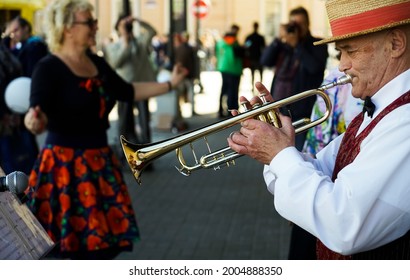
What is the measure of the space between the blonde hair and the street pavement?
1283 millimetres

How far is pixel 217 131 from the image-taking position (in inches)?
112

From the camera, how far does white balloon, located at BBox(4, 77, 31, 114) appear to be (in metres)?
5.86

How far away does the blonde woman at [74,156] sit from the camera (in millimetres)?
4820

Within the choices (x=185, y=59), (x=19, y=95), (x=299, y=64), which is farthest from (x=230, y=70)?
(x=19, y=95)

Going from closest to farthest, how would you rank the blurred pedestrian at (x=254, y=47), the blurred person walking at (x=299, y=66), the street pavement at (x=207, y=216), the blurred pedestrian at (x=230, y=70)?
the street pavement at (x=207, y=216) → the blurred person walking at (x=299, y=66) → the blurred pedestrian at (x=230, y=70) → the blurred pedestrian at (x=254, y=47)

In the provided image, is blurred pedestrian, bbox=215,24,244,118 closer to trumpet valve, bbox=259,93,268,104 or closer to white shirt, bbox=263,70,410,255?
trumpet valve, bbox=259,93,268,104

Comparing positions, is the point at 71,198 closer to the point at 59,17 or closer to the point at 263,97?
the point at 59,17

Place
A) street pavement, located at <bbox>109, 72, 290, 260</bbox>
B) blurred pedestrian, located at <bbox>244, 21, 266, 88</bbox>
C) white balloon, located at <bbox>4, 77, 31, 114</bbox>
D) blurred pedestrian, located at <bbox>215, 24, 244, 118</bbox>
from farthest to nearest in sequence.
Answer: blurred pedestrian, located at <bbox>244, 21, 266, 88</bbox> < blurred pedestrian, located at <bbox>215, 24, 244, 118</bbox> < street pavement, located at <bbox>109, 72, 290, 260</bbox> < white balloon, located at <bbox>4, 77, 31, 114</bbox>

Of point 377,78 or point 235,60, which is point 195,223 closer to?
point 377,78

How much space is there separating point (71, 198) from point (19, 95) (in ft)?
4.21

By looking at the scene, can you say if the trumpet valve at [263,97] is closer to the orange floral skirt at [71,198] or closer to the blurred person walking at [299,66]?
the orange floral skirt at [71,198]

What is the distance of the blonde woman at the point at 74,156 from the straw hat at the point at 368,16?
99.2 inches

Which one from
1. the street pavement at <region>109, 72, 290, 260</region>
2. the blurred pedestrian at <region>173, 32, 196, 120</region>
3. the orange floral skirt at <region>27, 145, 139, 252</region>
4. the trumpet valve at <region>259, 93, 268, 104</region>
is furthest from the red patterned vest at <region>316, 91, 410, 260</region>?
the blurred pedestrian at <region>173, 32, 196, 120</region>

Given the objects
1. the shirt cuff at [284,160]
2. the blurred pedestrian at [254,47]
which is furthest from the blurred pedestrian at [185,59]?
the shirt cuff at [284,160]
